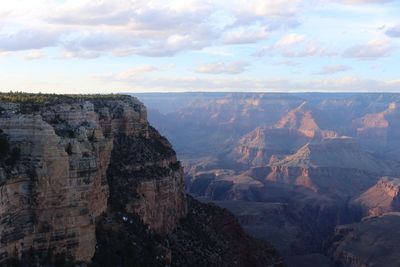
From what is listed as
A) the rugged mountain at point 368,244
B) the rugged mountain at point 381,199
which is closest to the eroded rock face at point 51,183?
the rugged mountain at point 368,244

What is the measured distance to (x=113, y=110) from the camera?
169ft

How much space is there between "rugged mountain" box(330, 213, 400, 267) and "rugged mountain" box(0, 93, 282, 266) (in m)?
54.7

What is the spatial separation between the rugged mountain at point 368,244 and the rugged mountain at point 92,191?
2152 inches

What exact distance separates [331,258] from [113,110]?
78.1 metres

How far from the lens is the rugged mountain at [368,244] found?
109 meters

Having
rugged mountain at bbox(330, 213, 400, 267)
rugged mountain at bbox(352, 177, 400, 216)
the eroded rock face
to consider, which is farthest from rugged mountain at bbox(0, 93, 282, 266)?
rugged mountain at bbox(352, 177, 400, 216)

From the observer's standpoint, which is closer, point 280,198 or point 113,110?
point 113,110

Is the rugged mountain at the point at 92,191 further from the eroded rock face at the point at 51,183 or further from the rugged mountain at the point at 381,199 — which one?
the rugged mountain at the point at 381,199

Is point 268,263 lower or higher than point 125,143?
lower

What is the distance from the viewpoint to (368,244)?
119 meters

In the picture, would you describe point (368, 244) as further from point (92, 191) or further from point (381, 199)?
point (92, 191)

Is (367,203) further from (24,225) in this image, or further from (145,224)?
(24,225)

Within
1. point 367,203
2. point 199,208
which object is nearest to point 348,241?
point 367,203

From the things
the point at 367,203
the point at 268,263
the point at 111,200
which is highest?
the point at 111,200
